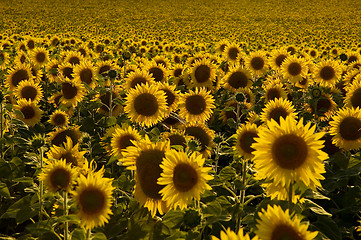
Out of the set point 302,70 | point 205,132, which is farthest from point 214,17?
point 205,132

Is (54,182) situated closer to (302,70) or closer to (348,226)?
(348,226)

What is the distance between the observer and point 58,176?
2607 millimetres

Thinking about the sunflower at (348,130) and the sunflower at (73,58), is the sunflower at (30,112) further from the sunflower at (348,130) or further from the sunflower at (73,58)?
the sunflower at (348,130)

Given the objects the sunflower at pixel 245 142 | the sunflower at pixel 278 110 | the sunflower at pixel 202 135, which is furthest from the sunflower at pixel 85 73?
the sunflower at pixel 245 142

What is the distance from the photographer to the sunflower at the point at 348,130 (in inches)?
142

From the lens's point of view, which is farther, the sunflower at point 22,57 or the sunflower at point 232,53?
the sunflower at point 232,53

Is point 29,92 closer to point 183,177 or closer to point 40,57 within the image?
point 40,57

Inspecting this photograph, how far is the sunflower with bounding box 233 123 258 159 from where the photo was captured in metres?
3.11

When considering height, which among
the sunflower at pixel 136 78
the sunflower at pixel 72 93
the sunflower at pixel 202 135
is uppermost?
the sunflower at pixel 136 78

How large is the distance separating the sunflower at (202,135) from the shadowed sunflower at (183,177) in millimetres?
1301

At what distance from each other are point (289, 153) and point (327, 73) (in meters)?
4.34

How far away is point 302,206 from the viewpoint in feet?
8.80

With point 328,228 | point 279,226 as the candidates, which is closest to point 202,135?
point 328,228

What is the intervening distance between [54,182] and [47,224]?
28 cm
